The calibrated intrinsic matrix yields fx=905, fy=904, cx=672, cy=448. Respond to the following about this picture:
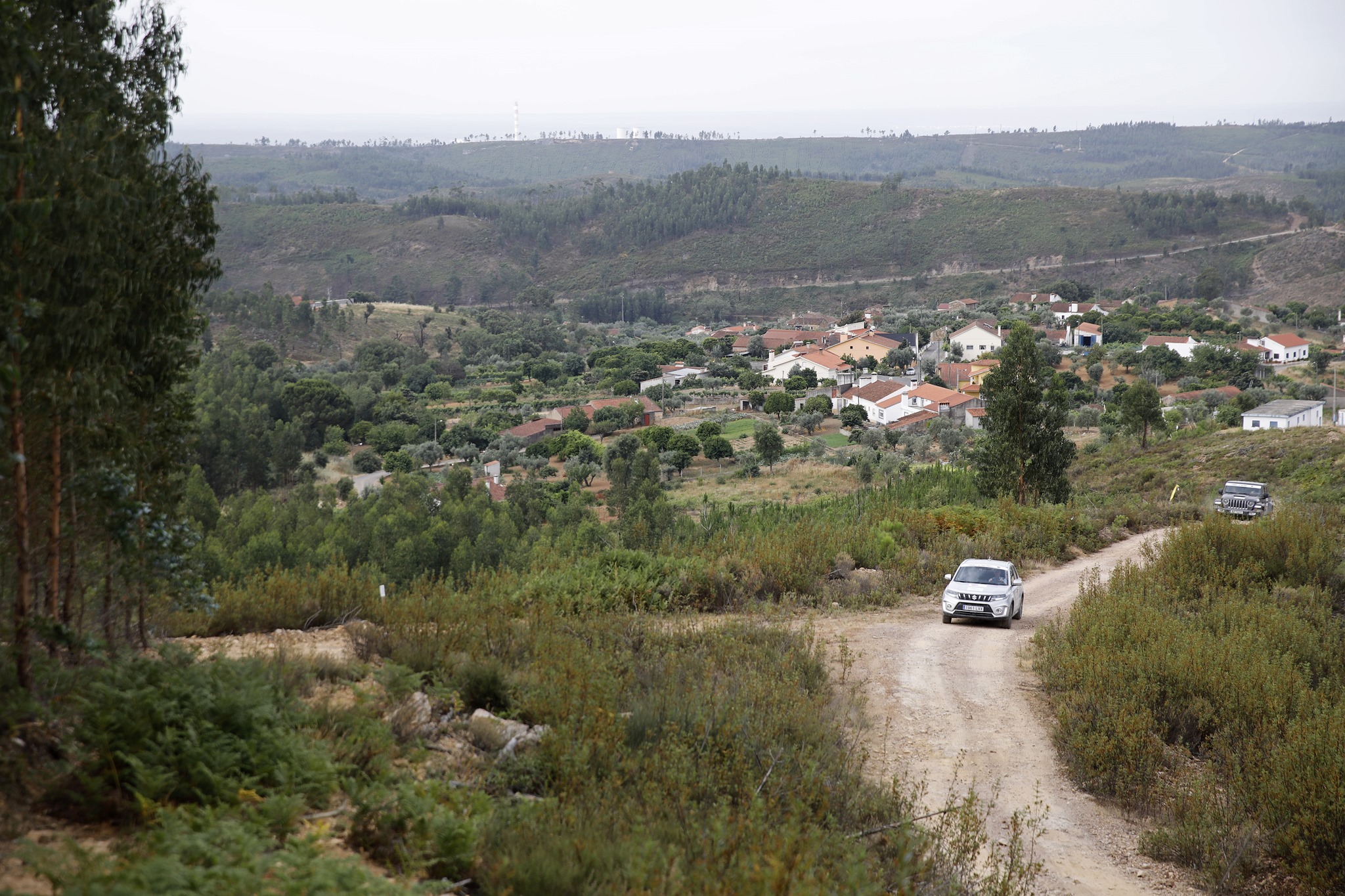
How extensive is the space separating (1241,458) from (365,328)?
77.9m

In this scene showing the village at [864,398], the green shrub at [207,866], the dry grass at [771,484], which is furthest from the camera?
the village at [864,398]

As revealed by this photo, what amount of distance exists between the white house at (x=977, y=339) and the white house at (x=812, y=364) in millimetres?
10711

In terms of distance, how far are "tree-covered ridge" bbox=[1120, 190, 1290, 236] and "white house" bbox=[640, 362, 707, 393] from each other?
77.8 metres

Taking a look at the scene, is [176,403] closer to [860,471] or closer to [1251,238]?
[860,471]

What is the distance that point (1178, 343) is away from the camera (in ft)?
220

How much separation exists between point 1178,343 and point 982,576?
65.7 meters

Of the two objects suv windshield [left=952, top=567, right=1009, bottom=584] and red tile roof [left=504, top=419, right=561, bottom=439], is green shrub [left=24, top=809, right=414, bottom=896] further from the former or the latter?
red tile roof [left=504, top=419, right=561, bottom=439]

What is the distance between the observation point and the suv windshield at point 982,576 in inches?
441

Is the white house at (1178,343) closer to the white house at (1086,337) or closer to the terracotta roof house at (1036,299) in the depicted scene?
the white house at (1086,337)

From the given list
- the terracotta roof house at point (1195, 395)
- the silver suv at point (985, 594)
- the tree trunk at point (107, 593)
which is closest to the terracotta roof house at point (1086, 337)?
the terracotta roof house at point (1195, 395)

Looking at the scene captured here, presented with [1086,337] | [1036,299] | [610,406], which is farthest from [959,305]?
[610,406]

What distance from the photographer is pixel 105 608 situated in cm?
504

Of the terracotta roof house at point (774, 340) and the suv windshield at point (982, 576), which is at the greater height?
the suv windshield at point (982, 576)

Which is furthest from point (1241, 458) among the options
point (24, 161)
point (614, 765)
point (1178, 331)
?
point (1178, 331)
